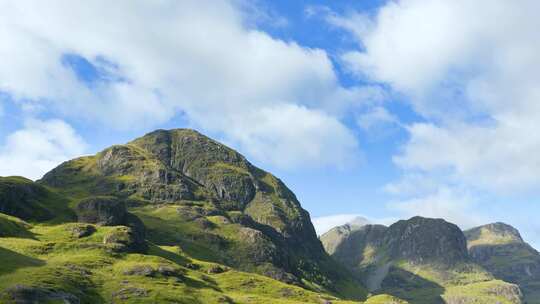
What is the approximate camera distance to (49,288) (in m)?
171

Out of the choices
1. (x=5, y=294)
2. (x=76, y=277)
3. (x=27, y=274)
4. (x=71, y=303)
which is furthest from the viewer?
(x=76, y=277)

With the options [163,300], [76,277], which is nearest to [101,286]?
[76,277]

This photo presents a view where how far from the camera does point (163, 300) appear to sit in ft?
647

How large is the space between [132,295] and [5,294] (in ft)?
165

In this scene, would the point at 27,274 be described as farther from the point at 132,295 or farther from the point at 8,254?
the point at 132,295

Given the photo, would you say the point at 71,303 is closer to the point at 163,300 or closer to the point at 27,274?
the point at 27,274

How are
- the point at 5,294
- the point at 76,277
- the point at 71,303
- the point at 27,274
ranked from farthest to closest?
the point at 76,277 < the point at 27,274 < the point at 71,303 < the point at 5,294

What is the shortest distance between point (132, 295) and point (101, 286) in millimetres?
12983

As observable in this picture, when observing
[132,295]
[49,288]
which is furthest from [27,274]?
[132,295]

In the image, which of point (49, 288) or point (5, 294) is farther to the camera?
point (49, 288)

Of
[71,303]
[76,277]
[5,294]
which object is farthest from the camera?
[76,277]

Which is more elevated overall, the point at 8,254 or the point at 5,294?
the point at 8,254

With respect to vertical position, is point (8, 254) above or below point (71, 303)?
above

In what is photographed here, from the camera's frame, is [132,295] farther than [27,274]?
Yes
